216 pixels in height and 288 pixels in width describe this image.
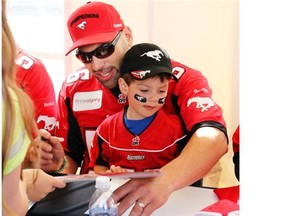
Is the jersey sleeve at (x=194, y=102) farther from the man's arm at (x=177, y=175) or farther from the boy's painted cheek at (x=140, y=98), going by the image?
the boy's painted cheek at (x=140, y=98)

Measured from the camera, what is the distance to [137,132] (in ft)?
5.51

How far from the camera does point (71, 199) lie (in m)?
1.41

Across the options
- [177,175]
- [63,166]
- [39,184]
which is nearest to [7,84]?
[39,184]

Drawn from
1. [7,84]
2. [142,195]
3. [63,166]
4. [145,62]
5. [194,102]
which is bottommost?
[63,166]

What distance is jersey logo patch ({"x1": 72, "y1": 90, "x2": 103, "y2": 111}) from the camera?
5.96 ft

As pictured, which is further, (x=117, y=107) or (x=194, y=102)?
(x=117, y=107)

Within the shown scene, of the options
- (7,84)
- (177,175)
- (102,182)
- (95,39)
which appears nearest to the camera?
(7,84)

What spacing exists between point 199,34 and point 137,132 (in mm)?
604

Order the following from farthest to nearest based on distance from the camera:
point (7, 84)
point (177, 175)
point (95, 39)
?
point (95, 39), point (177, 175), point (7, 84)

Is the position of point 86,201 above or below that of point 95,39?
below

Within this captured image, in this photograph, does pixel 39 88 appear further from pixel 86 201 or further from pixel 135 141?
pixel 86 201

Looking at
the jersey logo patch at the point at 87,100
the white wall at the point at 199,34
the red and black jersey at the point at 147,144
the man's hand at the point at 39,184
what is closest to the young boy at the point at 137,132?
the red and black jersey at the point at 147,144

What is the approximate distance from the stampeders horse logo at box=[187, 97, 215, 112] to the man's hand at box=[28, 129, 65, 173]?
1.48ft
